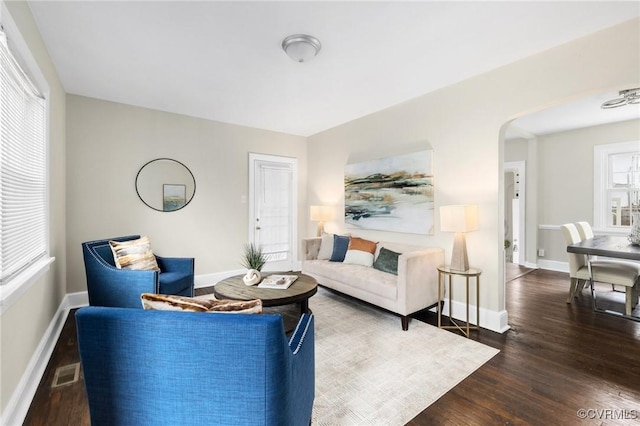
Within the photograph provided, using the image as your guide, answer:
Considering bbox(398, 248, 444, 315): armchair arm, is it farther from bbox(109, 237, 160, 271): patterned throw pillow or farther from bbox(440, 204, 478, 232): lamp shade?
bbox(109, 237, 160, 271): patterned throw pillow

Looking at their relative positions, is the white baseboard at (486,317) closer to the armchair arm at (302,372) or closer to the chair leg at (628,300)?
the chair leg at (628,300)

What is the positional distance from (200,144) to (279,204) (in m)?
1.62

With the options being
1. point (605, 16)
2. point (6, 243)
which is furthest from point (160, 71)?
point (605, 16)

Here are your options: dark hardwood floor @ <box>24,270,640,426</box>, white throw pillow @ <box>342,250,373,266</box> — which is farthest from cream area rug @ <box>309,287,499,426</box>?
white throw pillow @ <box>342,250,373,266</box>

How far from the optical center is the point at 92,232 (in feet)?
12.0

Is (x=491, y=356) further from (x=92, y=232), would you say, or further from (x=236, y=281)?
(x=92, y=232)

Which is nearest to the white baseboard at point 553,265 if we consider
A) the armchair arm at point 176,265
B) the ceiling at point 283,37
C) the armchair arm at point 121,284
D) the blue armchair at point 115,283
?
the ceiling at point 283,37

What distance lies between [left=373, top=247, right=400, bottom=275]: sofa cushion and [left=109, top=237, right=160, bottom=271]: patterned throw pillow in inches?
100

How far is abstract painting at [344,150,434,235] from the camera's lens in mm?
3498

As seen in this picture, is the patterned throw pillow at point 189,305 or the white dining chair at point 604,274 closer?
the patterned throw pillow at point 189,305

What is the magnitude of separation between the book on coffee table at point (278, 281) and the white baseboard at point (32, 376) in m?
1.62

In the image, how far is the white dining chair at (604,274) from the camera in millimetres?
3119

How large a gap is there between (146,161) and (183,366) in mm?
3729

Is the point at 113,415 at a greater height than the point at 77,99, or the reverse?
the point at 77,99
